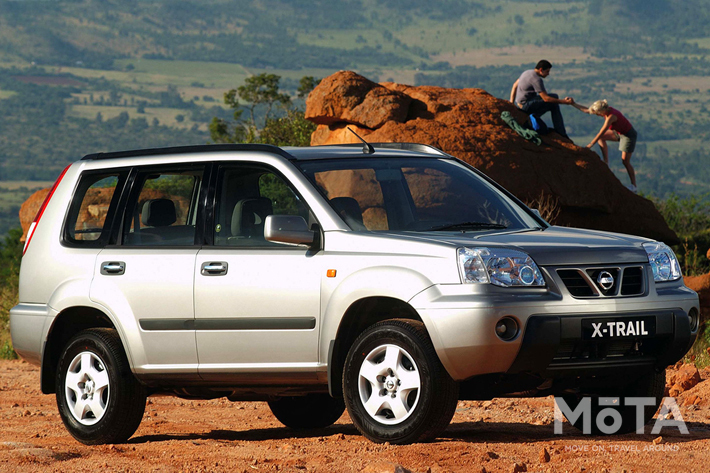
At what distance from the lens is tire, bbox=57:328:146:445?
684cm

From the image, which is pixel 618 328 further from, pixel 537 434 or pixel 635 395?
pixel 537 434

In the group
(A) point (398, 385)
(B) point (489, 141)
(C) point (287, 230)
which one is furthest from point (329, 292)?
(B) point (489, 141)

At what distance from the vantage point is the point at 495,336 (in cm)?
542

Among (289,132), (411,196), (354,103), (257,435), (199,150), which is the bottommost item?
(257,435)

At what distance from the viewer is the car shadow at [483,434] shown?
6.35 meters

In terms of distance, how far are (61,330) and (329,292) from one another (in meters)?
2.29

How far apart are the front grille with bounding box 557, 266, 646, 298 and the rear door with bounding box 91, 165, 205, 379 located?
7.30 feet

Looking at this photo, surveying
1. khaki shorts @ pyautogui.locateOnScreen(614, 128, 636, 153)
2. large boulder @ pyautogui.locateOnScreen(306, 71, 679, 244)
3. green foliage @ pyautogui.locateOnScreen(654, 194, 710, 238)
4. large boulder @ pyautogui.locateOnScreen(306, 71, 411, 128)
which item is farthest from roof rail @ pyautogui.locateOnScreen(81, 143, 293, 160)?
green foliage @ pyautogui.locateOnScreen(654, 194, 710, 238)

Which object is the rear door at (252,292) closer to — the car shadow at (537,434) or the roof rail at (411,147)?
the roof rail at (411,147)

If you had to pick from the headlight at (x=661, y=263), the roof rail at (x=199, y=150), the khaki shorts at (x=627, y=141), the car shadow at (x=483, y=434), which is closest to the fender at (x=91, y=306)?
the car shadow at (x=483, y=434)

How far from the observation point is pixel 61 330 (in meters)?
7.30

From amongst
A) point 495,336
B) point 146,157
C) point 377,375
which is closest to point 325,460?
point 377,375

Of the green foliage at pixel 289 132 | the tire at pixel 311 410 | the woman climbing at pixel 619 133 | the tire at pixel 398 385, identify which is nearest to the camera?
the tire at pixel 398 385

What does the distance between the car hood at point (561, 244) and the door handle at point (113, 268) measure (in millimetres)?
2000
